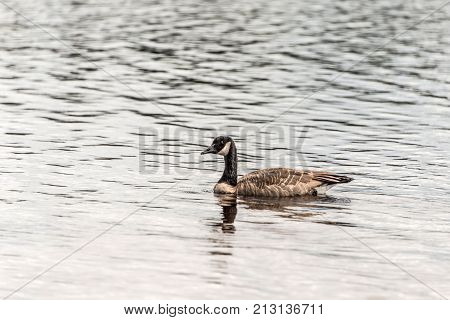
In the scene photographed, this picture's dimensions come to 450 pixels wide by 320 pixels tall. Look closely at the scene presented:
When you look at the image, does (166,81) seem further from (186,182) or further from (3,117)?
(186,182)

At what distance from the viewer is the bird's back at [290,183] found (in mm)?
23656

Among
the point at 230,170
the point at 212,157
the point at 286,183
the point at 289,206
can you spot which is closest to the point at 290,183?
the point at 286,183

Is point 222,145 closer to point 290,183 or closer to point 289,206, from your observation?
point 290,183

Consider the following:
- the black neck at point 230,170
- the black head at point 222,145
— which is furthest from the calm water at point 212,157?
the black head at point 222,145

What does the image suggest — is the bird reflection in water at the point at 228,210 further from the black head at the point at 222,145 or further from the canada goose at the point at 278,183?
the black head at the point at 222,145

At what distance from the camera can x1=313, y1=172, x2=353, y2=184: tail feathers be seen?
77.2ft

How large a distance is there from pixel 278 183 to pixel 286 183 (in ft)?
0.69

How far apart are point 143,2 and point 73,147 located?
4251 cm

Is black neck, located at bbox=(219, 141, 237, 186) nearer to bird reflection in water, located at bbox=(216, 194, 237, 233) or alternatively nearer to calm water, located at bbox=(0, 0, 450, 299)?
bird reflection in water, located at bbox=(216, 194, 237, 233)

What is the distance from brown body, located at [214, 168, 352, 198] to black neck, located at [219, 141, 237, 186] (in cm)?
32

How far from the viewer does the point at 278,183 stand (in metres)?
23.8

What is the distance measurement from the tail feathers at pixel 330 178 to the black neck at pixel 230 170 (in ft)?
7.45

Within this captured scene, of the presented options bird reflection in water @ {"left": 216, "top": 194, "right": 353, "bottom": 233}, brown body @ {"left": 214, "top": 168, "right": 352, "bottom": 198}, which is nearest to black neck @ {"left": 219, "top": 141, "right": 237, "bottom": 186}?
brown body @ {"left": 214, "top": 168, "right": 352, "bottom": 198}
